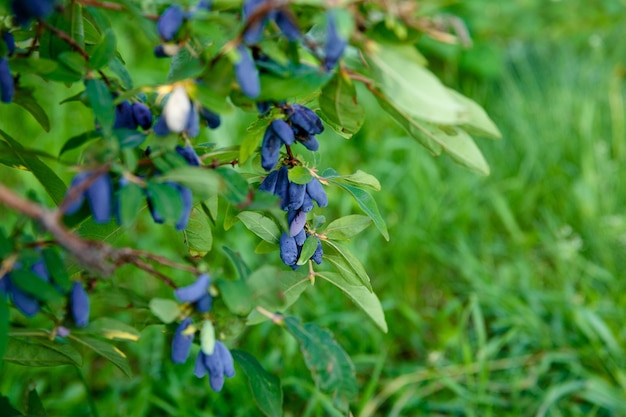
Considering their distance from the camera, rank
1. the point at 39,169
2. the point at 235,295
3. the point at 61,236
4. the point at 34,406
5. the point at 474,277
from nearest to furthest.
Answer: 1. the point at 61,236
2. the point at 235,295
3. the point at 39,169
4. the point at 34,406
5. the point at 474,277

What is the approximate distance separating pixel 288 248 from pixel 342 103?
20 cm

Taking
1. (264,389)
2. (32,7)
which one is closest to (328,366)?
(264,389)

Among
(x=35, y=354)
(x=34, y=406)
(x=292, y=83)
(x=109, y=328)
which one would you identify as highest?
(x=292, y=83)

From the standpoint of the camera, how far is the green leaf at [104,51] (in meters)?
0.68

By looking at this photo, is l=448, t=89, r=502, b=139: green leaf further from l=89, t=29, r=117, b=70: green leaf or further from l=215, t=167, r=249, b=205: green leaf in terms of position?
l=89, t=29, r=117, b=70: green leaf

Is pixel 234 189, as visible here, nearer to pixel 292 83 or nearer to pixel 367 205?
pixel 292 83

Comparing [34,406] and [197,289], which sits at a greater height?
[197,289]

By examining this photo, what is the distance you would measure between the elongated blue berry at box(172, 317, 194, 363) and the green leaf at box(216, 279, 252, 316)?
0.23ft

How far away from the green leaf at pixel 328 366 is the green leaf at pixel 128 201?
0.26 m

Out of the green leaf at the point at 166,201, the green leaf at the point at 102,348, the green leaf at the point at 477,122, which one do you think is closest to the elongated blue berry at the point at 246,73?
the green leaf at the point at 166,201

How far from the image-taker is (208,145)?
2.78 ft

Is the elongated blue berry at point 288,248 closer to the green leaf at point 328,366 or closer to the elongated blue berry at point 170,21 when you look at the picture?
the green leaf at point 328,366

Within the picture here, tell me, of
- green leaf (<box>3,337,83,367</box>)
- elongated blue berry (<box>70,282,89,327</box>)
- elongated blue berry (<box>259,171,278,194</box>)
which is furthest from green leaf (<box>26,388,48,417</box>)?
elongated blue berry (<box>259,171,278,194</box>)

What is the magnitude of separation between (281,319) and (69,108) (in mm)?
2190
